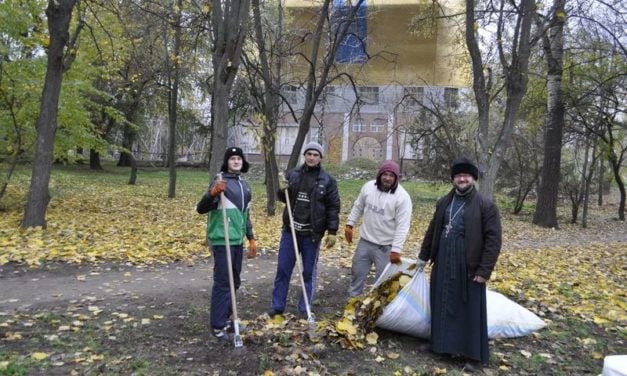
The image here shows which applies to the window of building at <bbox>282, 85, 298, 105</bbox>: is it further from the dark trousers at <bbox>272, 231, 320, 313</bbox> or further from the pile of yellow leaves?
the pile of yellow leaves

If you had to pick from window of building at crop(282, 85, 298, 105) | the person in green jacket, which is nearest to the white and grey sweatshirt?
the person in green jacket

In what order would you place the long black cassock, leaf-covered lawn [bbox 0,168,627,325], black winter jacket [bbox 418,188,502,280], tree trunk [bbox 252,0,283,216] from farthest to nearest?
tree trunk [bbox 252,0,283,216], leaf-covered lawn [bbox 0,168,627,325], the long black cassock, black winter jacket [bbox 418,188,502,280]

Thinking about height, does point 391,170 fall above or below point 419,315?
above

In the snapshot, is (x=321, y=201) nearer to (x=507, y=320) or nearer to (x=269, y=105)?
(x=507, y=320)

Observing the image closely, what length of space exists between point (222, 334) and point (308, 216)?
1.43 m

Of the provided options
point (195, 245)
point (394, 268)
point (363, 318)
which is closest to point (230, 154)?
point (363, 318)

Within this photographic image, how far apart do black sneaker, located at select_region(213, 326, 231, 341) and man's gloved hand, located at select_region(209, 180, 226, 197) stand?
1239 mm

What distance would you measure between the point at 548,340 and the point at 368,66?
13.2 metres

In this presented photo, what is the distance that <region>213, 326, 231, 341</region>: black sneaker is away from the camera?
14.8 ft

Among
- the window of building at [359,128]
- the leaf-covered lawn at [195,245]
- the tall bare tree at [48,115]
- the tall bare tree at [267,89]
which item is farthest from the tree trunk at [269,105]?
the window of building at [359,128]

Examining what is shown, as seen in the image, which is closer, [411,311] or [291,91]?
[411,311]

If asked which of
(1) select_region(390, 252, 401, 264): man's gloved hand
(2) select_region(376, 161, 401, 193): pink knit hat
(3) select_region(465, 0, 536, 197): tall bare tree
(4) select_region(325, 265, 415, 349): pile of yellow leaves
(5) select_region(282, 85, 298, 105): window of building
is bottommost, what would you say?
(4) select_region(325, 265, 415, 349): pile of yellow leaves

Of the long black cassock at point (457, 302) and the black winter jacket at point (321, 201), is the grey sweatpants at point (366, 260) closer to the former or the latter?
the black winter jacket at point (321, 201)

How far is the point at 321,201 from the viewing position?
17.1 feet
